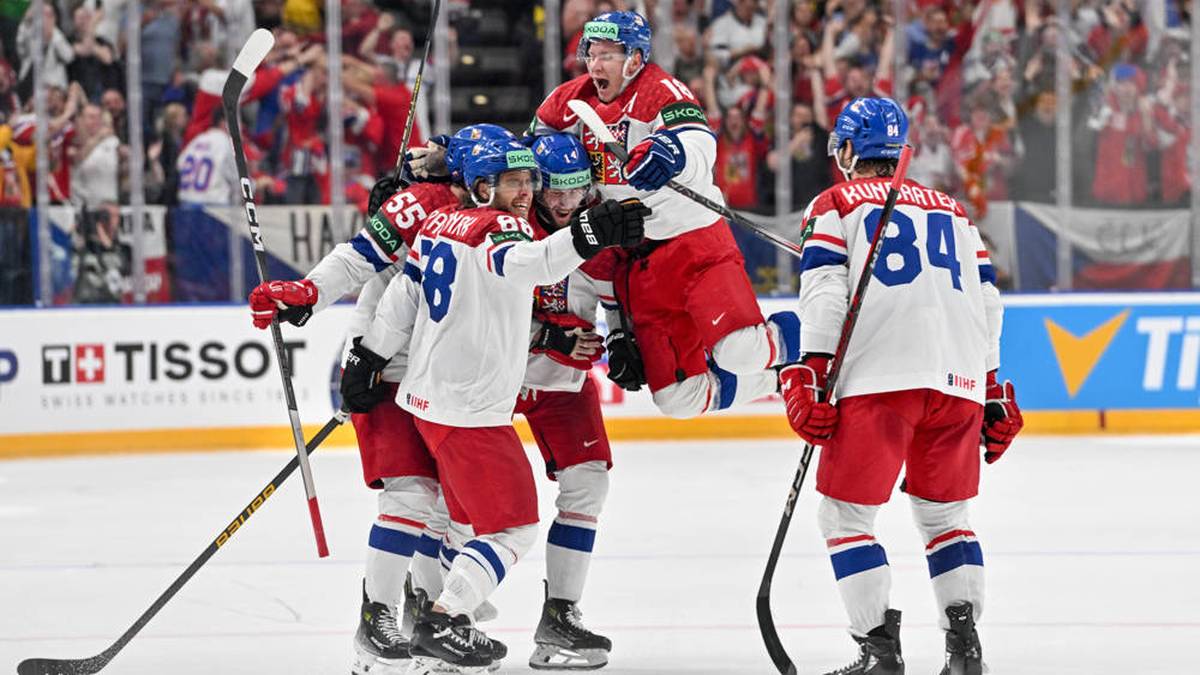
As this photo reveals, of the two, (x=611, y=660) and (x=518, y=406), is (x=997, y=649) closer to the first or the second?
(x=611, y=660)

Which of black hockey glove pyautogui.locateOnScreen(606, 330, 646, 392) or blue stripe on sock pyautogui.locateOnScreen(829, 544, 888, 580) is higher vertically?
black hockey glove pyautogui.locateOnScreen(606, 330, 646, 392)

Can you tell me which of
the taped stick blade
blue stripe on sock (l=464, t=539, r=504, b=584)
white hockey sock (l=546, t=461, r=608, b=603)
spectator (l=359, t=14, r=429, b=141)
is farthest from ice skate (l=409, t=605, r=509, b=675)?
spectator (l=359, t=14, r=429, b=141)

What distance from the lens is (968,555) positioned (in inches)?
154

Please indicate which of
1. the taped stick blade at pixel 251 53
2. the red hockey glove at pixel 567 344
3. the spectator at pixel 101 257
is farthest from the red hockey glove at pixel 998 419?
→ the spectator at pixel 101 257

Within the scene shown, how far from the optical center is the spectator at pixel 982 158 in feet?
30.1

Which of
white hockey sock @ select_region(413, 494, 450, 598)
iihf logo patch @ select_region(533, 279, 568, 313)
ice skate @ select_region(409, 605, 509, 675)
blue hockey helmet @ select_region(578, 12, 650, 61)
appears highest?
blue hockey helmet @ select_region(578, 12, 650, 61)

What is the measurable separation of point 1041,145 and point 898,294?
18.9 ft

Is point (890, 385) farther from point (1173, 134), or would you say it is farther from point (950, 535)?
point (1173, 134)

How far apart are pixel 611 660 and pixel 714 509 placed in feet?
7.92

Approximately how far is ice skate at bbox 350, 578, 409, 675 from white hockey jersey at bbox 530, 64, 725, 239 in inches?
49.9

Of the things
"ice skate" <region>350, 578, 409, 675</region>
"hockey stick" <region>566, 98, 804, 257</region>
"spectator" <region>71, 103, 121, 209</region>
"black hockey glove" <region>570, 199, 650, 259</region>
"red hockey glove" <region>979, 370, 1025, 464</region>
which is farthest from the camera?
"spectator" <region>71, 103, 121, 209</region>

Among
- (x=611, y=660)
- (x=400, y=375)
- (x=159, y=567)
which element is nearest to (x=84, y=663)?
(x=400, y=375)

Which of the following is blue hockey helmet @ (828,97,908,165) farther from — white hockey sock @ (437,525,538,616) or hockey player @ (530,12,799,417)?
white hockey sock @ (437,525,538,616)

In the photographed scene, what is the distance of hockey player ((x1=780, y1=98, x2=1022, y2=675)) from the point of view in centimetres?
377
